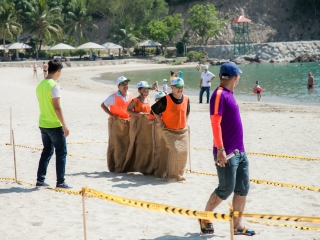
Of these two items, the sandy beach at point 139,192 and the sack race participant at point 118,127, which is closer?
the sandy beach at point 139,192

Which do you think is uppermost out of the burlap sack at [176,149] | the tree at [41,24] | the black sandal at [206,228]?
the tree at [41,24]

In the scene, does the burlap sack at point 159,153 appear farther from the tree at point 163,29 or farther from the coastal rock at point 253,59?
the coastal rock at point 253,59

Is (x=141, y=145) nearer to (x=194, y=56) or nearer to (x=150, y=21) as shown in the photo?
(x=194, y=56)

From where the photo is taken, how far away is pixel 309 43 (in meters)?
92.4

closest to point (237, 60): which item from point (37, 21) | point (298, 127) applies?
point (37, 21)

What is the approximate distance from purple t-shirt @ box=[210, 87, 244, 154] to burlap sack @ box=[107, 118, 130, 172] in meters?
3.92

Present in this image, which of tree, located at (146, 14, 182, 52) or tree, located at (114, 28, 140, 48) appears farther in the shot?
tree, located at (146, 14, 182, 52)

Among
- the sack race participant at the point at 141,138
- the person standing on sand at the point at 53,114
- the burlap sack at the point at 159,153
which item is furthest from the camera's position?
the sack race participant at the point at 141,138

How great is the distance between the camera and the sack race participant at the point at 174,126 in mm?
8164

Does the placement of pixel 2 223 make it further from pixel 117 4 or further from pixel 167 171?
pixel 117 4

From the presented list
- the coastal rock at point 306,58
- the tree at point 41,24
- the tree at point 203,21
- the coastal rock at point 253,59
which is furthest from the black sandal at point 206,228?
the tree at point 203,21

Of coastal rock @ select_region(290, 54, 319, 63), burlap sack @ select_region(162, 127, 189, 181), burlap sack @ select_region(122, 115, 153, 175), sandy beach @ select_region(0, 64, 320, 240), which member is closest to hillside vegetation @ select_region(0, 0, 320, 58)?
coastal rock @ select_region(290, 54, 319, 63)

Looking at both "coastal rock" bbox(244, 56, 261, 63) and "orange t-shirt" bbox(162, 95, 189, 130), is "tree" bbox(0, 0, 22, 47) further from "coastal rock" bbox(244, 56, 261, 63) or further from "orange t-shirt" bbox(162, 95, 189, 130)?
"orange t-shirt" bbox(162, 95, 189, 130)

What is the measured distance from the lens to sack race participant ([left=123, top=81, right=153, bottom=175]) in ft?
29.8
